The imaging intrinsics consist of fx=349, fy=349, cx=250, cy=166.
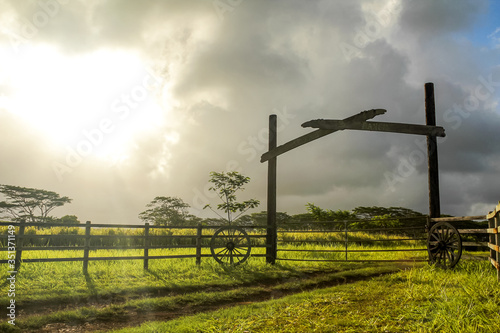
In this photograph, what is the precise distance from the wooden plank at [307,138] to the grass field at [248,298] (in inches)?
175

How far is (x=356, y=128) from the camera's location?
11.1m

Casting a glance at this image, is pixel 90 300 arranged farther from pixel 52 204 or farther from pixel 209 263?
pixel 52 204

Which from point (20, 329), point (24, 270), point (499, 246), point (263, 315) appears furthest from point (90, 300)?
point (499, 246)

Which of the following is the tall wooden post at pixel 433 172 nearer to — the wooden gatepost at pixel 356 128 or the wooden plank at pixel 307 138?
the wooden gatepost at pixel 356 128

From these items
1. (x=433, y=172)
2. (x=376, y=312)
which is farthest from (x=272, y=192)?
(x=376, y=312)

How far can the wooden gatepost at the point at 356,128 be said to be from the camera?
11.1m

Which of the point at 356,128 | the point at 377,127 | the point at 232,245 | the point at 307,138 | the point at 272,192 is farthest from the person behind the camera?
the point at 272,192

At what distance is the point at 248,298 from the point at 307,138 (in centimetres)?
604

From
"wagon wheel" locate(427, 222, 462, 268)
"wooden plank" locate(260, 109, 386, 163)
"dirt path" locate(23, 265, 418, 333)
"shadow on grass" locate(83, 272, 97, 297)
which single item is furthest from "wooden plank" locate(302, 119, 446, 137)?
"shadow on grass" locate(83, 272, 97, 297)

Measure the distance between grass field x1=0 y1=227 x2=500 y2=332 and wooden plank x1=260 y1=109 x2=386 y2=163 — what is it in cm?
445

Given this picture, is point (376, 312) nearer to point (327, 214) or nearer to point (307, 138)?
point (307, 138)

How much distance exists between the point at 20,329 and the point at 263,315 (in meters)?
4.60


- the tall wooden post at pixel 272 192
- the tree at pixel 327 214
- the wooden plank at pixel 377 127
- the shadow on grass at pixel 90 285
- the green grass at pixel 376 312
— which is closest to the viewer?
the green grass at pixel 376 312

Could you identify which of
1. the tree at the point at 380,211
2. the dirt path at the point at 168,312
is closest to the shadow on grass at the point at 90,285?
the dirt path at the point at 168,312
